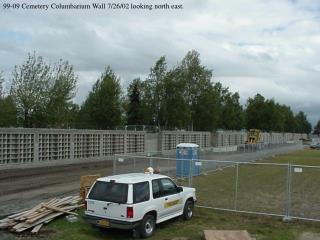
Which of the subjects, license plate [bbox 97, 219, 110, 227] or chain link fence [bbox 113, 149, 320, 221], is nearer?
license plate [bbox 97, 219, 110, 227]

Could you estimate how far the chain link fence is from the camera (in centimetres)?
1556

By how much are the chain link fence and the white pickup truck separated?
3.65m

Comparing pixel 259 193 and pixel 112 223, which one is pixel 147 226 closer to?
pixel 112 223

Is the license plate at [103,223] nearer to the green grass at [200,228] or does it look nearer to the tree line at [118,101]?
the green grass at [200,228]

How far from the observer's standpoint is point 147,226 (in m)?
12.0

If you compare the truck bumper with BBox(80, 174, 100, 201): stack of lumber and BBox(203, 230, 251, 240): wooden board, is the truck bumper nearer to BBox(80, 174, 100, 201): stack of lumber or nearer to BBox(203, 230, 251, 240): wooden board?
BBox(203, 230, 251, 240): wooden board

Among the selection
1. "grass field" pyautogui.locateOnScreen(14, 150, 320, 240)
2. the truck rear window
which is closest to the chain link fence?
"grass field" pyautogui.locateOnScreen(14, 150, 320, 240)

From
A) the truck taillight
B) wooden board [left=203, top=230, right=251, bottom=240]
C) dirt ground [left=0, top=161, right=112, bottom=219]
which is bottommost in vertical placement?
wooden board [left=203, top=230, right=251, bottom=240]

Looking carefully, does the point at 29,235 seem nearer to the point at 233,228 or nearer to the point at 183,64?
the point at 233,228

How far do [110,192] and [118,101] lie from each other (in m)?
34.6

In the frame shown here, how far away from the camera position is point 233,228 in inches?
526

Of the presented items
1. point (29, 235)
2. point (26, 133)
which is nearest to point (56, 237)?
point (29, 235)

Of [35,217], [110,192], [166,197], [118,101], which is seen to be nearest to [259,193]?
[166,197]

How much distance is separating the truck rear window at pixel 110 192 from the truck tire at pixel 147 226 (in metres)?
0.74
